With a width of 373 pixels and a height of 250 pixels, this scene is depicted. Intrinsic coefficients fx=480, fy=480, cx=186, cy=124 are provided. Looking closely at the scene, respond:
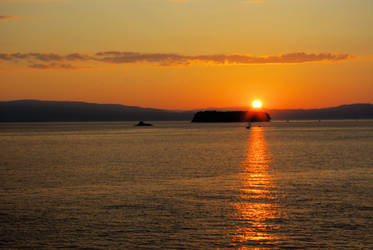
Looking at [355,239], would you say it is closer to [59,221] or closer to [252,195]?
[252,195]

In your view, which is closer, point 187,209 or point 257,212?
point 257,212

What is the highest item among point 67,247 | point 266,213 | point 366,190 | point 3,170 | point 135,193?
point 3,170

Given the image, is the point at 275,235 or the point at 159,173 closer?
the point at 275,235

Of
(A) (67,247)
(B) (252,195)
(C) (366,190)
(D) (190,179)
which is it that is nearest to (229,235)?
(A) (67,247)

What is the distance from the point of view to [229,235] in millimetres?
24781

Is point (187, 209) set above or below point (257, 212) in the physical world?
below

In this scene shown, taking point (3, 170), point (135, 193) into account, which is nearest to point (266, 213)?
point (135, 193)

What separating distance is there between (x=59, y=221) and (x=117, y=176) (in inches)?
892

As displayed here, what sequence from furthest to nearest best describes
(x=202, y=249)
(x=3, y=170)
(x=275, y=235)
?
1. (x=3, y=170)
2. (x=275, y=235)
3. (x=202, y=249)

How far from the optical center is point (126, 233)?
25406mm

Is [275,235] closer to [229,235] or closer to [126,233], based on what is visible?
Result: [229,235]

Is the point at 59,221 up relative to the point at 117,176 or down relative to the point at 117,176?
down

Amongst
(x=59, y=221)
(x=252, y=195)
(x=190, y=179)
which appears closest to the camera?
(x=59, y=221)

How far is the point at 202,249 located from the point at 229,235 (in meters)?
2.84
